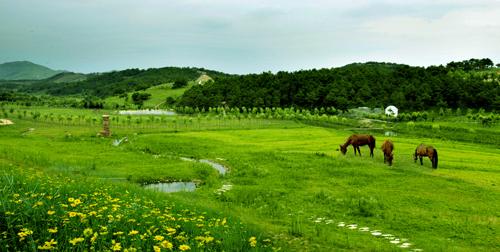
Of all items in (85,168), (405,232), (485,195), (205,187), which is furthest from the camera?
(85,168)

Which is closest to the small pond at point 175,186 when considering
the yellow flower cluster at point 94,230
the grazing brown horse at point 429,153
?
the grazing brown horse at point 429,153

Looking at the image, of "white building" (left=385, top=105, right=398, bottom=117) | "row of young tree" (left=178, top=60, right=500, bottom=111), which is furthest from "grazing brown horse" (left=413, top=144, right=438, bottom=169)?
"row of young tree" (left=178, top=60, right=500, bottom=111)

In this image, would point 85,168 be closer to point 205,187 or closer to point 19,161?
point 19,161

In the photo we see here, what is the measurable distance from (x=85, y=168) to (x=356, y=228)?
25.3 metres

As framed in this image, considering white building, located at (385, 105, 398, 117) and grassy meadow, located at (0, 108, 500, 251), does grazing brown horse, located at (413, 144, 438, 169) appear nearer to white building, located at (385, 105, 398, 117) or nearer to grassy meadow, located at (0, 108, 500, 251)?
grassy meadow, located at (0, 108, 500, 251)

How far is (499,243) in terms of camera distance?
17047 mm

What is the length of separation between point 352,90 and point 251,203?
136m

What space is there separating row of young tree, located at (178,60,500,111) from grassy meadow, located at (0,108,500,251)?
10477cm

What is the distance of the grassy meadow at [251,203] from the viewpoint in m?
11.1

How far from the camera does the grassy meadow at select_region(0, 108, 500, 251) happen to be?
1114 cm

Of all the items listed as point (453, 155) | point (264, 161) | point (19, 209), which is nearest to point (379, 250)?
point (19, 209)

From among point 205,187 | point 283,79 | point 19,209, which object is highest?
point 283,79

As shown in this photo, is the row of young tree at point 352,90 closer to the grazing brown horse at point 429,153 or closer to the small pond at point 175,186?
the grazing brown horse at point 429,153

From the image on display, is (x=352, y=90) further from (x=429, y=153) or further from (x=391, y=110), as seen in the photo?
(x=429, y=153)
